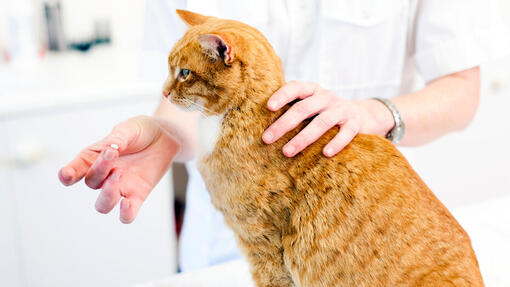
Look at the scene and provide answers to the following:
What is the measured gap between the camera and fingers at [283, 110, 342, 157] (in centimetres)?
56

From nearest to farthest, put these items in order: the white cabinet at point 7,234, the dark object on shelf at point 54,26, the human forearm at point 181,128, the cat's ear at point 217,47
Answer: the cat's ear at point 217,47, the human forearm at point 181,128, the white cabinet at point 7,234, the dark object on shelf at point 54,26

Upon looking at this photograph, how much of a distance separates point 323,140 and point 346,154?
0.03 metres

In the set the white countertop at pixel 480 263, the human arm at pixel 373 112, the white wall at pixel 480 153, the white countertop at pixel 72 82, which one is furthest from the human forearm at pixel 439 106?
the white wall at pixel 480 153

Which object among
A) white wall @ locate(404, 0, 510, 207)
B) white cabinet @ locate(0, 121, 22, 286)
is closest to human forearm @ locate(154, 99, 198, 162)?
white cabinet @ locate(0, 121, 22, 286)

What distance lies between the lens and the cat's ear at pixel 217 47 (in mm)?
518

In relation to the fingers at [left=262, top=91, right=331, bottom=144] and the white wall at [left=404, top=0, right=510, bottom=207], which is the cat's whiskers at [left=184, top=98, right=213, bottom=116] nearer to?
the fingers at [left=262, top=91, right=331, bottom=144]

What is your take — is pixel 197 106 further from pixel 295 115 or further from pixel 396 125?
pixel 396 125

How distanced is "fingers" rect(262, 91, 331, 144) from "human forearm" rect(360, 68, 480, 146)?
11.5 inches

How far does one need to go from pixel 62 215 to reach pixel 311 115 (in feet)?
3.35

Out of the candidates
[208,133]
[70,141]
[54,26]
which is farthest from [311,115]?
[54,26]

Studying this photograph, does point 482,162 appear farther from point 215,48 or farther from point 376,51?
point 215,48

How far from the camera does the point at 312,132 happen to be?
1.87ft

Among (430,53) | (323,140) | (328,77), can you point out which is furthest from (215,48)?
(430,53)

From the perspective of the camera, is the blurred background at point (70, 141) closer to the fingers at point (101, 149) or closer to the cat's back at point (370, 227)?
the fingers at point (101, 149)
